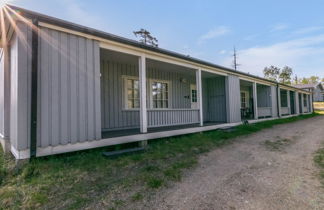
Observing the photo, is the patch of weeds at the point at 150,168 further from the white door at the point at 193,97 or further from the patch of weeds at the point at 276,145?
the white door at the point at 193,97

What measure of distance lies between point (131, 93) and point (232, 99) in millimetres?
5079

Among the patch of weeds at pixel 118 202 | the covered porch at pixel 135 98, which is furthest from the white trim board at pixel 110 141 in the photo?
the patch of weeds at pixel 118 202

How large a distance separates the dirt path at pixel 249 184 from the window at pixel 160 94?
362 centimetres

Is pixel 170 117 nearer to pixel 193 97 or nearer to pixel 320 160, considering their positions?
pixel 193 97

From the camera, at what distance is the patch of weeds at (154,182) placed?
258 cm

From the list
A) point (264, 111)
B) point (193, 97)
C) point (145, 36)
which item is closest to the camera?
point (193, 97)

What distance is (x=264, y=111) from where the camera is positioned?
10922 mm

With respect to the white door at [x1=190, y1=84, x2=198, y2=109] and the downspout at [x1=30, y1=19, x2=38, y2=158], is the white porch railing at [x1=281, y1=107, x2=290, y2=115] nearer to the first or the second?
the white door at [x1=190, y1=84, x2=198, y2=109]

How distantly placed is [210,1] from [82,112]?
8.68m

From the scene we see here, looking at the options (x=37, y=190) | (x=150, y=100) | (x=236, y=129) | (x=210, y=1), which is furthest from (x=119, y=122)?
(x=210, y=1)

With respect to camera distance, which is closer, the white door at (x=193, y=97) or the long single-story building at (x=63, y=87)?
the long single-story building at (x=63, y=87)

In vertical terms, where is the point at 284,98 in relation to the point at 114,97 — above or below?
above

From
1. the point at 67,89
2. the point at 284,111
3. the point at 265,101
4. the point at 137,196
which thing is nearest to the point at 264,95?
the point at 265,101

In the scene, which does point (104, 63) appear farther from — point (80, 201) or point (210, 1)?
point (210, 1)
